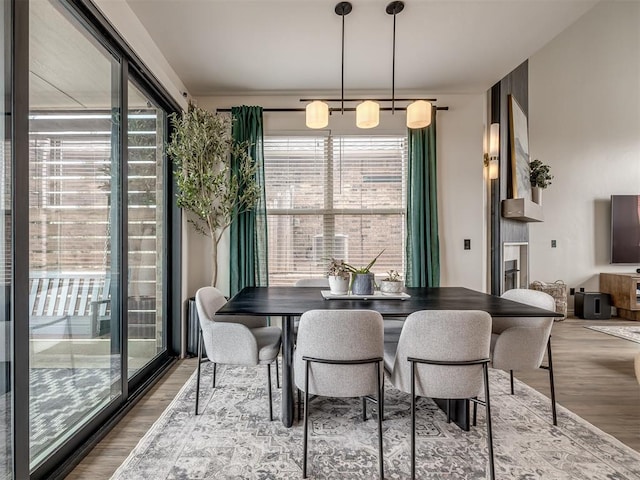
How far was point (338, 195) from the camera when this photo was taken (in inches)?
154

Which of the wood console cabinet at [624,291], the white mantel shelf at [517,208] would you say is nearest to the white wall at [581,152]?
the wood console cabinet at [624,291]

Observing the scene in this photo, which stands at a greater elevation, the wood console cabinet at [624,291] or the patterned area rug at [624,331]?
the wood console cabinet at [624,291]

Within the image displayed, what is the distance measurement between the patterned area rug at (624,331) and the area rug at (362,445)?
106 inches

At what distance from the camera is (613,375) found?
9.76 ft

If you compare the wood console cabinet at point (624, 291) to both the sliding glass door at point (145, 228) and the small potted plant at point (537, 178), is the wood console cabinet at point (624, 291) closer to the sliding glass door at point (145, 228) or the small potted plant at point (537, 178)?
the small potted plant at point (537, 178)

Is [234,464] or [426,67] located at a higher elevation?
[426,67]

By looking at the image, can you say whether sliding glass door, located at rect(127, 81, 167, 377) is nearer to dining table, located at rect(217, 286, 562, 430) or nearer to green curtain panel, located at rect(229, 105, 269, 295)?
green curtain panel, located at rect(229, 105, 269, 295)

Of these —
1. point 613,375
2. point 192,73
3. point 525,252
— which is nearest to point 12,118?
point 192,73

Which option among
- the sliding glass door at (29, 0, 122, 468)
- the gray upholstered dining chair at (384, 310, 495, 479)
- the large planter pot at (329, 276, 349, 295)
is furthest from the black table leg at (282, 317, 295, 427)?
the sliding glass door at (29, 0, 122, 468)

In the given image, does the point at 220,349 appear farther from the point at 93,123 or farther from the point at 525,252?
the point at 525,252

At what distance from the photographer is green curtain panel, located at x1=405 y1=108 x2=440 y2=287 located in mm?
3727

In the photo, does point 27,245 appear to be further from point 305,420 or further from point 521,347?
point 521,347

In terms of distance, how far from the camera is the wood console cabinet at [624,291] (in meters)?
5.04

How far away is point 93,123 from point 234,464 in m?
2.14
